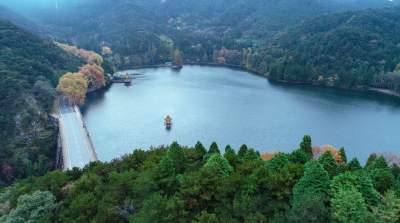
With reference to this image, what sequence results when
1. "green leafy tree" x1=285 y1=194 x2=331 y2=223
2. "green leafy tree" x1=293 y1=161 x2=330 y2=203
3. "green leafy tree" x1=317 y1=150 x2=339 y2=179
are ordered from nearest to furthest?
1. "green leafy tree" x1=285 y1=194 x2=331 y2=223
2. "green leafy tree" x1=293 y1=161 x2=330 y2=203
3. "green leafy tree" x1=317 y1=150 x2=339 y2=179

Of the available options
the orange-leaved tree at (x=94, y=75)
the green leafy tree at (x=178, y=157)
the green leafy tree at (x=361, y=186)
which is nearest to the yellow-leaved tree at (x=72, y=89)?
the orange-leaved tree at (x=94, y=75)

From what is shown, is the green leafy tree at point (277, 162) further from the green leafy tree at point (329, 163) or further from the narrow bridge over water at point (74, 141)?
the narrow bridge over water at point (74, 141)

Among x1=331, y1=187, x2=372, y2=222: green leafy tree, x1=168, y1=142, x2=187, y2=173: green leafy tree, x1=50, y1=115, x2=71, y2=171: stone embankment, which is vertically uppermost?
x1=331, y1=187, x2=372, y2=222: green leafy tree

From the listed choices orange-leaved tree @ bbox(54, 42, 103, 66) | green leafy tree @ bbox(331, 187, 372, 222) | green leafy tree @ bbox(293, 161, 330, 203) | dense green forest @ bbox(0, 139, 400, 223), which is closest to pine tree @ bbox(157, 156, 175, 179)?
dense green forest @ bbox(0, 139, 400, 223)

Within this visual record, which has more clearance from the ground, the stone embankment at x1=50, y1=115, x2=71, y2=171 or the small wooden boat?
the small wooden boat

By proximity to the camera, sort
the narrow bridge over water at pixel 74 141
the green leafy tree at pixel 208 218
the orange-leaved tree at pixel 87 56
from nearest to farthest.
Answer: the green leafy tree at pixel 208 218 < the narrow bridge over water at pixel 74 141 < the orange-leaved tree at pixel 87 56

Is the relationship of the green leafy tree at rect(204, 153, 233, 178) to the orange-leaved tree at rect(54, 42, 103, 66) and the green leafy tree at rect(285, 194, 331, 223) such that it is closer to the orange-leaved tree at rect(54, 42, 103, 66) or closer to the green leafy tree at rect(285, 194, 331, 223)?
the green leafy tree at rect(285, 194, 331, 223)
